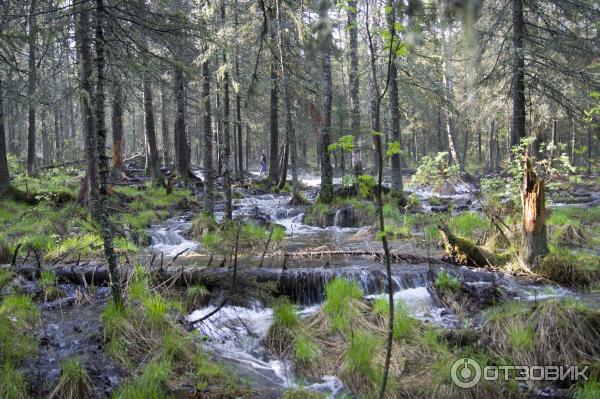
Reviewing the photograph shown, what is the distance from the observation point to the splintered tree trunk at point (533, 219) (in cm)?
694

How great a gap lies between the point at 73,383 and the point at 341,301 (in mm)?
3337

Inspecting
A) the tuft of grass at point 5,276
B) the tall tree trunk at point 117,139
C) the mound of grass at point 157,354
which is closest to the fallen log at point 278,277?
the tuft of grass at point 5,276

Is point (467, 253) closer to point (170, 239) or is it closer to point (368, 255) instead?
point (368, 255)

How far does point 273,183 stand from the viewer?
22516 millimetres

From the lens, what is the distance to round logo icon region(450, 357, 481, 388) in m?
3.99

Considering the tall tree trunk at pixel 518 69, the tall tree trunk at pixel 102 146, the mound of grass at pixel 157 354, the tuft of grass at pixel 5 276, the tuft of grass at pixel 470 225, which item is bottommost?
the mound of grass at pixel 157 354

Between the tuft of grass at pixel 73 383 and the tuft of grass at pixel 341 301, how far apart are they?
111 inches

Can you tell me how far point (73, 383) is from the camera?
3.73 metres

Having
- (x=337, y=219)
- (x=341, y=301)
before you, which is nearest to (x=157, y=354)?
(x=341, y=301)

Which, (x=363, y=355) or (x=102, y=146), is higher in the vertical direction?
(x=102, y=146)

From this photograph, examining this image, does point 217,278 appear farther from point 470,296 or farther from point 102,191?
point 470,296

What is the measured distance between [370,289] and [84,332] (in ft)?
13.8

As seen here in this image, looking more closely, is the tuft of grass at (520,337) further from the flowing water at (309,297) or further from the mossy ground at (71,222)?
the mossy ground at (71,222)

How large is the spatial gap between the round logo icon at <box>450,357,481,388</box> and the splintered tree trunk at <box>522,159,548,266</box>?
367 centimetres
